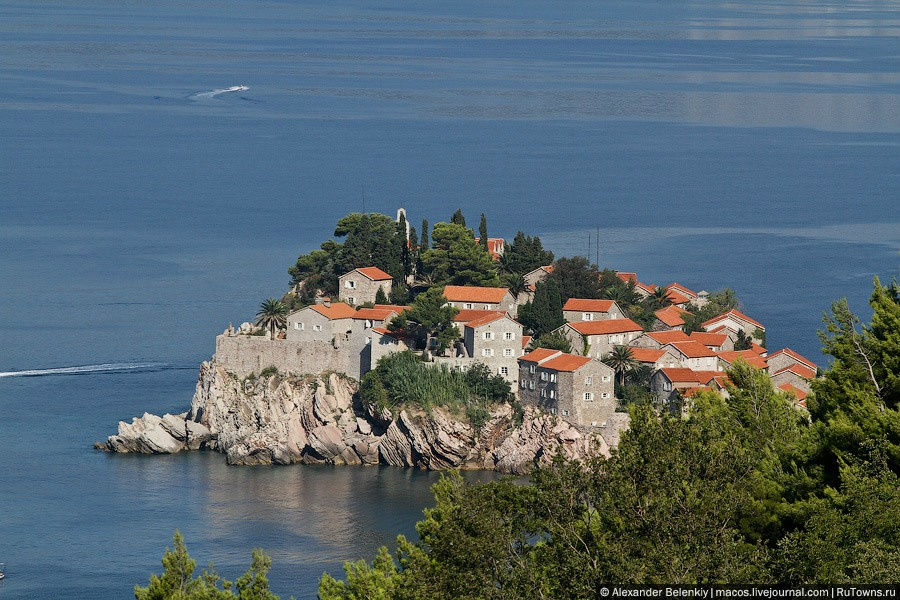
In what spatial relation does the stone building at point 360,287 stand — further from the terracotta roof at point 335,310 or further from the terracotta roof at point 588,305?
the terracotta roof at point 588,305

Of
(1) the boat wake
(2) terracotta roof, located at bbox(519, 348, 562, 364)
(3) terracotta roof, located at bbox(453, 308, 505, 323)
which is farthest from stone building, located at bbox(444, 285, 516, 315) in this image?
(1) the boat wake

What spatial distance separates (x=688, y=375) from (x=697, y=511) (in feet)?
143

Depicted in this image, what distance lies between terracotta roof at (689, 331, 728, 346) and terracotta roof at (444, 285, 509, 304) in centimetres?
827

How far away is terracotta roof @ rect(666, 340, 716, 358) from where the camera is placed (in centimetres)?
6888

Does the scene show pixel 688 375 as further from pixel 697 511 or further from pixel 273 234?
pixel 273 234

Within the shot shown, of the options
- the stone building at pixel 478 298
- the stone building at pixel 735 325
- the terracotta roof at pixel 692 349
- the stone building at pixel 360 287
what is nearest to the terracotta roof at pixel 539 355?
the stone building at pixel 478 298

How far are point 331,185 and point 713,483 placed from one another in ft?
399

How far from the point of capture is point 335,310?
7319cm

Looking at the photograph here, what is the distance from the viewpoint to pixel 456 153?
161625 millimetres

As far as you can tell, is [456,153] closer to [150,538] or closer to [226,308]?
[226,308]

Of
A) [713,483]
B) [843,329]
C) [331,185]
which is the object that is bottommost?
[713,483]

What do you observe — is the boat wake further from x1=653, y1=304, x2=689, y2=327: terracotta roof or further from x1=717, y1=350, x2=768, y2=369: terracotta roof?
x1=717, y1=350, x2=768, y2=369: terracotta roof

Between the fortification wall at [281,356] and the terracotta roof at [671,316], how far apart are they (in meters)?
13.4

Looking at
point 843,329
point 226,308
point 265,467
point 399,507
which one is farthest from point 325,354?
point 843,329
